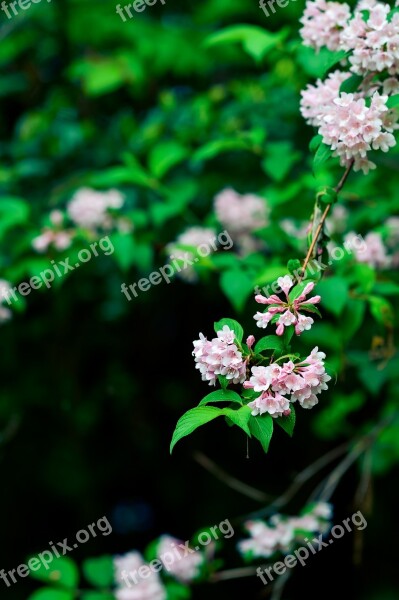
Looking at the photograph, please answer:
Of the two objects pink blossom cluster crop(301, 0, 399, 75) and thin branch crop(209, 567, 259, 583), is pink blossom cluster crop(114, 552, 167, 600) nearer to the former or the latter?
thin branch crop(209, 567, 259, 583)

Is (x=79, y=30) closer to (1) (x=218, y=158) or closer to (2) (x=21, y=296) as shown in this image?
(1) (x=218, y=158)

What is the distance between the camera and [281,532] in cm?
230

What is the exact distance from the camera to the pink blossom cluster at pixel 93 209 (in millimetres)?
2742

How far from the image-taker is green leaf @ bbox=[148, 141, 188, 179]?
2.70 metres

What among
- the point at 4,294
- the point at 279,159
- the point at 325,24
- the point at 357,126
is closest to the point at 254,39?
the point at 279,159

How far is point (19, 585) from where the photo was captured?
12.8 ft

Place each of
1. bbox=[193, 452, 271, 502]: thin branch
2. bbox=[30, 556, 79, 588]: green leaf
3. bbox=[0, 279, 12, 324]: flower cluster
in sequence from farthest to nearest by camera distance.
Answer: bbox=[0, 279, 12, 324]: flower cluster
bbox=[30, 556, 79, 588]: green leaf
bbox=[193, 452, 271, 502]: thin branch

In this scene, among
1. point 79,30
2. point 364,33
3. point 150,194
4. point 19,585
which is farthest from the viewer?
point 19,585

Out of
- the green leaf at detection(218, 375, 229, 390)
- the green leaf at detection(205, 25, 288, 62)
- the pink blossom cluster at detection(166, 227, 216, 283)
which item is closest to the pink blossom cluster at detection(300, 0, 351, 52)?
the green leaf at detection(205, 25, 288, 62)

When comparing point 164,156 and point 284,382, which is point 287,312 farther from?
point 164,156

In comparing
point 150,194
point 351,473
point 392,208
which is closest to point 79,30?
point 150,194

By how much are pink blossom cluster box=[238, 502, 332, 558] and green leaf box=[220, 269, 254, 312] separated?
0.77m

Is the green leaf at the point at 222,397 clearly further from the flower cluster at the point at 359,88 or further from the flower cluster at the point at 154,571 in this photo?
the flower cluster at the point at 154,571

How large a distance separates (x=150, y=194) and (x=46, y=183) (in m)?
0.58
